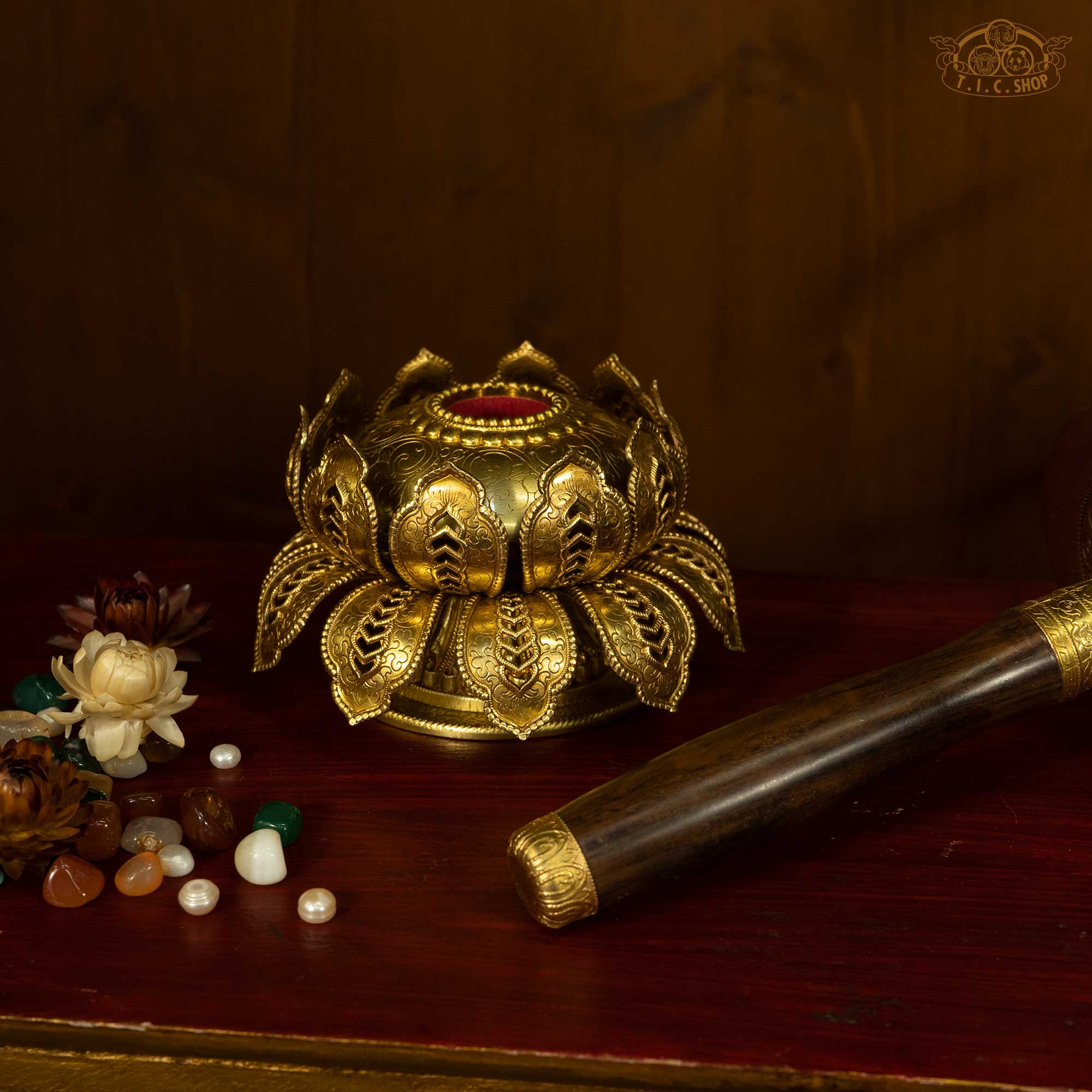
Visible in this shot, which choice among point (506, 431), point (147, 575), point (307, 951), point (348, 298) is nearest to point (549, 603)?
point (506, 431)

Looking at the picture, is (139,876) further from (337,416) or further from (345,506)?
(337,416)

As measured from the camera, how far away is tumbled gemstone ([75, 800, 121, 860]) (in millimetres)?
705

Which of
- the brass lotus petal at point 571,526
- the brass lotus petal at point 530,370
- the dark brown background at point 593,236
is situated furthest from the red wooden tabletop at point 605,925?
the dark brown background at point 593,236

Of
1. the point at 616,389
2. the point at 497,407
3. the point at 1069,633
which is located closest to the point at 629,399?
the point at 616,389

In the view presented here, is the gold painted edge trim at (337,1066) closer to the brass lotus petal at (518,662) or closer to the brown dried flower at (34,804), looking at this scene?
the brown dried flower at (34,804)

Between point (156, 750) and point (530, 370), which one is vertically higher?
point (530, 370)

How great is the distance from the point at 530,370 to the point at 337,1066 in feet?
1.67

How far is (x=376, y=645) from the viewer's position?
31.7 inches

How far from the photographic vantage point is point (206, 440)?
126 centimetres

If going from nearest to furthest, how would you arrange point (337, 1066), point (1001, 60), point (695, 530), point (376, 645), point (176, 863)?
1. point (337, 1066)
2. point (176, 863)
3. point (376, 645)
4. point (695, 530)
5. point (1001, 60)

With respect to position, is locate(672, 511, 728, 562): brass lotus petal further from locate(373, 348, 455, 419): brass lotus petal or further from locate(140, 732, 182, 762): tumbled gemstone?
locate(140, 732, 182, 762): tumbled gemstone

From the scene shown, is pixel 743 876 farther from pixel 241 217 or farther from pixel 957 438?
pixel 241 217

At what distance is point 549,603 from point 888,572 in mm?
541

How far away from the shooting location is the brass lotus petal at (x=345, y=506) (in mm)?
785
